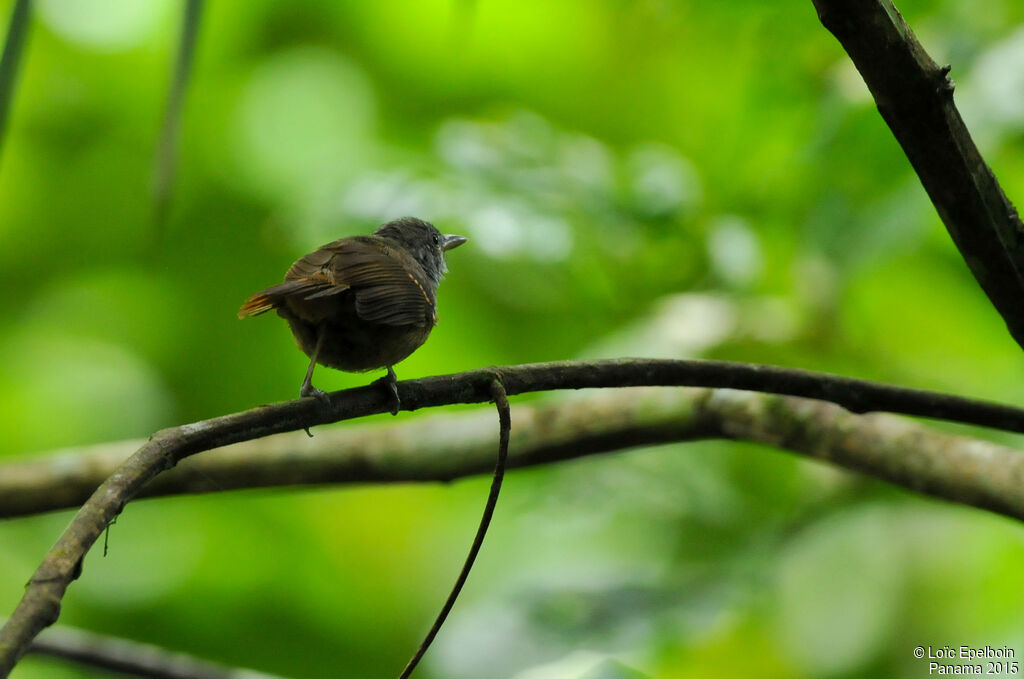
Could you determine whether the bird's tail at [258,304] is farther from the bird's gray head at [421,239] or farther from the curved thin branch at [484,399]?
the bird's gray head at [421,239]

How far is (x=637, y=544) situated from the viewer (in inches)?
169

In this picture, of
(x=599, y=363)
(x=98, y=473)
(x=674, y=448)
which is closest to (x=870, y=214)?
(x=674, y=448)

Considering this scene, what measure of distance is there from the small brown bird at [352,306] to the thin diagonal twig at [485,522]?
579 millimetres

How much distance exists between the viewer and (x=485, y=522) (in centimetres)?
152

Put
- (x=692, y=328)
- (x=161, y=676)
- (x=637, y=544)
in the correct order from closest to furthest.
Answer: (x=161, y=676) → (x=692, y=328) → (x=637, y=544)

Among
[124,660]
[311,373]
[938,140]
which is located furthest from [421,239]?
[938,140]

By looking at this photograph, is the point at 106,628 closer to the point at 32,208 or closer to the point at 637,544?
the point at 32,208

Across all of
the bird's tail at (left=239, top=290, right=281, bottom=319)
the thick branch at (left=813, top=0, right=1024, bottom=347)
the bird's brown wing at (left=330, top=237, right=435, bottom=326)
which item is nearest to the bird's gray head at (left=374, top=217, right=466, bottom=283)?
the bird's brown wing at (left=330, top=237, right=435, bottom=326)

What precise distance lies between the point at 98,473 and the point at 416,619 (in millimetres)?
2013

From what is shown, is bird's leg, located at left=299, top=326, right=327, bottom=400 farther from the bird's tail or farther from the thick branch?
the thick branch

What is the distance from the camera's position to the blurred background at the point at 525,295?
3.05m

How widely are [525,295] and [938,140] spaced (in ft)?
9.23

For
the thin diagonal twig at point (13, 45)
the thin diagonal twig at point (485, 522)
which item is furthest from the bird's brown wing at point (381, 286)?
the thin diagonal twig at point (13, 45)

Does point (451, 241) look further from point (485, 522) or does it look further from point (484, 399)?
point (485, 522)
